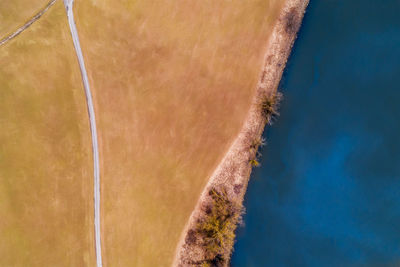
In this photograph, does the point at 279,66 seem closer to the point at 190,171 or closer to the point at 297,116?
the point at 297,116

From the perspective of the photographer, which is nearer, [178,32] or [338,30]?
[178,32]

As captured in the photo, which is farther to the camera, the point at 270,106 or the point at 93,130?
the point at 270,106

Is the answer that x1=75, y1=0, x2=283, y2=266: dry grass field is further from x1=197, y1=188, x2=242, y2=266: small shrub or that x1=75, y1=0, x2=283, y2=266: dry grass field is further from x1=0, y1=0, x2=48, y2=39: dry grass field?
x1=0, y1=0, x2=48, y2=39: dry grass field

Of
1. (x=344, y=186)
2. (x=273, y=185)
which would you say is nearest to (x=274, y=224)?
(x=273, y=185)

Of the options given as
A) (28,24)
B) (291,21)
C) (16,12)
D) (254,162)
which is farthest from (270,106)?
(16,12)

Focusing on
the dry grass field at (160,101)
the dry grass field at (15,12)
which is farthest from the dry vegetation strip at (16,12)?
the dry grass field at (160,101)

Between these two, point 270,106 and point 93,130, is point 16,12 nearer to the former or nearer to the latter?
point 93,130
